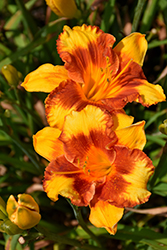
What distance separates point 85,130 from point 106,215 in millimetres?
310

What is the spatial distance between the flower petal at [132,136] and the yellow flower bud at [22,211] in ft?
1.25

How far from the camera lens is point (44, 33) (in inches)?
60.5

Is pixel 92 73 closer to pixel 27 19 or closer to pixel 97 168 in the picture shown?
pixel 97 168

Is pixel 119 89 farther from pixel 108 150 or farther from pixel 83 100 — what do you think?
pixel 108 150

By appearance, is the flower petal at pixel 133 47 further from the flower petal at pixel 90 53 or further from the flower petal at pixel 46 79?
the flower petal at pixel 46 79

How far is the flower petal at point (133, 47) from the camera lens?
1.16 m

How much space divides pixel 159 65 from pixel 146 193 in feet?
4.65

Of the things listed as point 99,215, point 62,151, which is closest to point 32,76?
point 62,151

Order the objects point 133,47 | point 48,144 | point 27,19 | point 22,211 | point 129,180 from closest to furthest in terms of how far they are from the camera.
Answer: point 22,211 < point 129,180 < point 48,144 < point 133,47 < point 27,19

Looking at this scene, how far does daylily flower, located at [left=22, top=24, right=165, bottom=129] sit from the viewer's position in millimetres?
1087

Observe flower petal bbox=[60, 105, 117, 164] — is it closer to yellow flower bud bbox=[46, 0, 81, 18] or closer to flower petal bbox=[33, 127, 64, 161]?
flower petal bbox=[33, 127, 64, 161]

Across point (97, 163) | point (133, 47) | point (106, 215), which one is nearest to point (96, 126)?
point (97, 163)

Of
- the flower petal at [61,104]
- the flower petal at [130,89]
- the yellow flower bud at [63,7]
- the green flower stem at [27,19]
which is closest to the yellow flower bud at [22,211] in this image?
the flower petal at [61,104]

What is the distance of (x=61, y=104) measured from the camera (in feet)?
3.52
